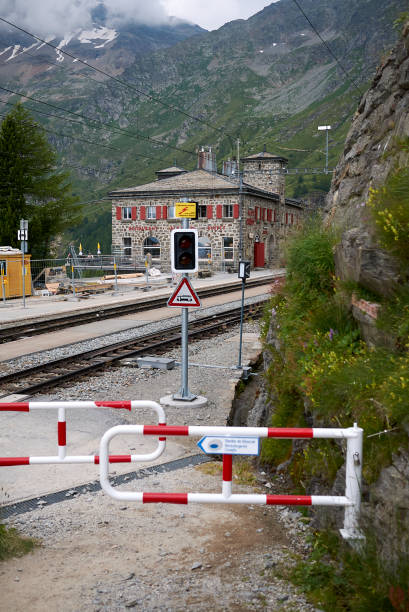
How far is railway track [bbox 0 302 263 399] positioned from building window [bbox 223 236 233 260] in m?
28.3

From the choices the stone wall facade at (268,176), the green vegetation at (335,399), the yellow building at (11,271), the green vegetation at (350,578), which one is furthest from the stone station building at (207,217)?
the green vegetation at (350,578)

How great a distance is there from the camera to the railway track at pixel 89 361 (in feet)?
35.9

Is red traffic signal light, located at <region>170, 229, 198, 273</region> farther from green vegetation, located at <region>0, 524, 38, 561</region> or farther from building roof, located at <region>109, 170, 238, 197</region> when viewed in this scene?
building roof, located at <region>109, 170, 238, 197</region>

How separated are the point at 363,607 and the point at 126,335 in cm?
1407

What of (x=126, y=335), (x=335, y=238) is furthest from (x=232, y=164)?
(x=335, y=238)

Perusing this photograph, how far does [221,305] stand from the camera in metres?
24.5

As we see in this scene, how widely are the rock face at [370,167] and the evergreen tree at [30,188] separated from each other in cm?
2789

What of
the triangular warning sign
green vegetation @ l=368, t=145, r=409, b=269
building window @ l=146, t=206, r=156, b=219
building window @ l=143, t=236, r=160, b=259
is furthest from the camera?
building window @ l=143, t=236, r=160, b=259

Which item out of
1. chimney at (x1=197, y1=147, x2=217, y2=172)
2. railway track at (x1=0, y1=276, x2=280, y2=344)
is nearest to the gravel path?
railway track at (x1=0, y1=276, x2=280, y2=344)

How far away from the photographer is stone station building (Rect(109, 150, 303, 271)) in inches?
1846

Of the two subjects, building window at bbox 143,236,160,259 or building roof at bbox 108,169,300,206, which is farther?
building window at bbox 143,236,160,259

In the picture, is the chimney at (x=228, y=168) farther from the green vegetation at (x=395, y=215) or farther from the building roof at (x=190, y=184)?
the green vegetation at (x=395, y=215)

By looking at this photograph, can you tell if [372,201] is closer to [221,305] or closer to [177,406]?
[177,406]

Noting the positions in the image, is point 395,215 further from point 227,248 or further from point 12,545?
point 227,248
